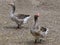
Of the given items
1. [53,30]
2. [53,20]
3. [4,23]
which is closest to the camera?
[53,30]

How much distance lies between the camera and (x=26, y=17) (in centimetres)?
1005

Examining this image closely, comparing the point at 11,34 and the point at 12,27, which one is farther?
the point at 12,27

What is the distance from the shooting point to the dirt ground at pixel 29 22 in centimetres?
859

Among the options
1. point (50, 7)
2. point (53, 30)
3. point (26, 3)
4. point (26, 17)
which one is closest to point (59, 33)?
point (53, 30)

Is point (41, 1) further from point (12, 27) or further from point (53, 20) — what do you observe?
point (12, 27)

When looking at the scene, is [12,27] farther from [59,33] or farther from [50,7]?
[50,7]

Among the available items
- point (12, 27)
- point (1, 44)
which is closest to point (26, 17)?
point (12, 27)

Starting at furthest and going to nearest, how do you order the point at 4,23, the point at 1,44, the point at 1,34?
the point at 4,23 → the point at 1,34 → the point at 1,44

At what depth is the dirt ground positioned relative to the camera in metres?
8.59

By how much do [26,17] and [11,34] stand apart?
115 centimetres

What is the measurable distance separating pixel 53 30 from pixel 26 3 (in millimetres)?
4856

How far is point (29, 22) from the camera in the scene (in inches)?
426

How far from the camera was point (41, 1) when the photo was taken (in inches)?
570

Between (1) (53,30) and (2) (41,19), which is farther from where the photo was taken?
(2) (41,19)
